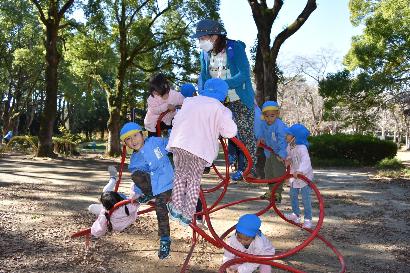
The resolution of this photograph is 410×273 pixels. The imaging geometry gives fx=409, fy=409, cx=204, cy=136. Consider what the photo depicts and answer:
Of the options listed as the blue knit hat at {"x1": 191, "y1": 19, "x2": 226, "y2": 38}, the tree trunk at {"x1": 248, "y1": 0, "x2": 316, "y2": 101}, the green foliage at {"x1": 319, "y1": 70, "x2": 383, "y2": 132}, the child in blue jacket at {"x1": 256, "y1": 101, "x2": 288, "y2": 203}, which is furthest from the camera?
the green foliage at {"x1": 319, "y1": 70, "x2": 383, "y2": 132}

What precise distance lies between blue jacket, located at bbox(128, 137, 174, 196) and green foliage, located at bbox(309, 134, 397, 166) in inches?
650

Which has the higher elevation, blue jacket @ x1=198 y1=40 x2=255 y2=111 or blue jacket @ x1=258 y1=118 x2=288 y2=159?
blue jacket @ x1=198 y1=40 x2=255 y2=111

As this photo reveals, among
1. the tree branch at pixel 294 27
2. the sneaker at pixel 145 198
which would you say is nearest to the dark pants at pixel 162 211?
the sneaker at pixel 145 198

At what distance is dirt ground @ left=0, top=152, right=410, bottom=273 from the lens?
5051 millimetres

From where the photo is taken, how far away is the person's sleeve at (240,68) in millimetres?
4320

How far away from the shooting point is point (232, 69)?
445cm

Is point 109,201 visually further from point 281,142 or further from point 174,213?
point 281,142

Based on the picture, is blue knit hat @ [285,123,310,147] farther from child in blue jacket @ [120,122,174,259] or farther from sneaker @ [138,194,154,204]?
sneaker @ [138,194,154,204]

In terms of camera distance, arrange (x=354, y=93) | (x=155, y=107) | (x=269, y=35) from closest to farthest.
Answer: (x=155, y=107)
(x=269, y=35)
(x=354, y=93)

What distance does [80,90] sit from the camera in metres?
35.1

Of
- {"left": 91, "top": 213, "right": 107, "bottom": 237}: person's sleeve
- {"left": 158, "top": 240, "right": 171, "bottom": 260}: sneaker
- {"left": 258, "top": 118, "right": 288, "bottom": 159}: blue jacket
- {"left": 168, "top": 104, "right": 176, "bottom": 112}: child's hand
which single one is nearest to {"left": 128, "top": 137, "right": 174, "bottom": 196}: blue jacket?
{"left": 158, "top": 240, "right": 171, "bottom": 260}: sneaker

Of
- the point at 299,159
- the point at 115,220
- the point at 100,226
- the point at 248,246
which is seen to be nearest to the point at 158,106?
the point at 115,220

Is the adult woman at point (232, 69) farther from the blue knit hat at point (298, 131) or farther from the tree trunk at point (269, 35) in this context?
the tree trunk at point (269, 35)

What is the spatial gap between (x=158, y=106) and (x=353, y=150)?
16544mm
